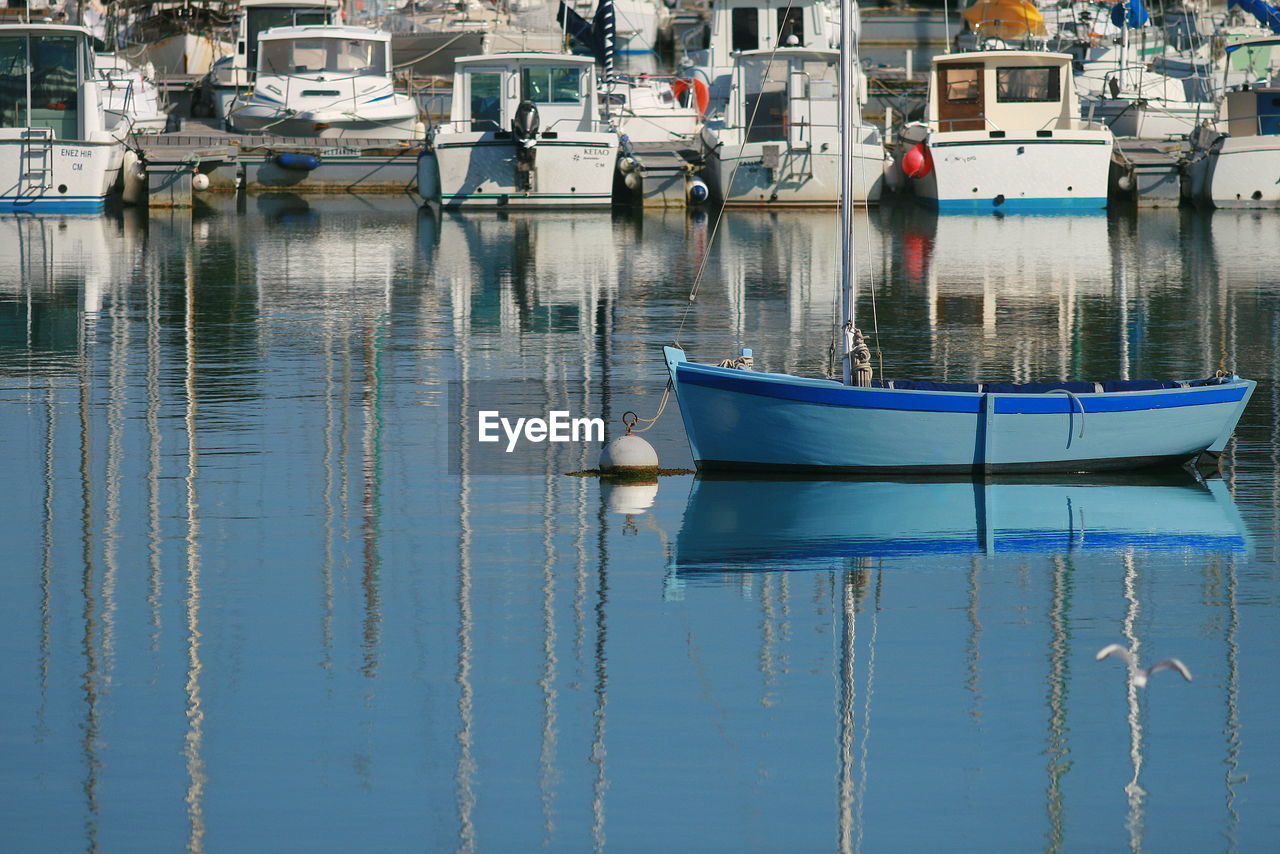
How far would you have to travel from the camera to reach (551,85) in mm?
37844

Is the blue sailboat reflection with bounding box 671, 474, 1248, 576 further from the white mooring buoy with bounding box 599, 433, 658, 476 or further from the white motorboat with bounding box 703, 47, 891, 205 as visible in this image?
the white motorboat with bounding box 703, 47, 891, 205

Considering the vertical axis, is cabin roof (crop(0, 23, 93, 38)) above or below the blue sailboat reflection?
above

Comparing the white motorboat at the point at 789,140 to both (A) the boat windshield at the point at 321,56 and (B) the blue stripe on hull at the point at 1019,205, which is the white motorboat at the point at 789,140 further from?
(A) the boat windshield at the point at 321,56

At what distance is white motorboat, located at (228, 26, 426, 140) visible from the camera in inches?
Answer: 1649

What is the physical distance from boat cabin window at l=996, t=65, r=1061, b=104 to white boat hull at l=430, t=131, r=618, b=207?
8.04 metres

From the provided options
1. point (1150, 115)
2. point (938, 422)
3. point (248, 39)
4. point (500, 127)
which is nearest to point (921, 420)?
point (938, 422)

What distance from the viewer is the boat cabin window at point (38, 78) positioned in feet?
112

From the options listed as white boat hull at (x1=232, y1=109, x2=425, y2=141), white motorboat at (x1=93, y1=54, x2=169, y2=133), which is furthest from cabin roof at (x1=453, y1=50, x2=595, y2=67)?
white motorboat at (x1=93, y1=54, x2=169, y2=133)

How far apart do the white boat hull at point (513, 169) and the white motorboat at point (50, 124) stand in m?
6.27

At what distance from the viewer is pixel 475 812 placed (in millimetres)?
8211

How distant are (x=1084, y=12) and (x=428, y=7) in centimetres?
1746

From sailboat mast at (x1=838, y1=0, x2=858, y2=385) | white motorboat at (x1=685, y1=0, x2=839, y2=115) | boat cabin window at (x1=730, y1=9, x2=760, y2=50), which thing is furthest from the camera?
boat cabin window at (x1=730, y1=9, x2=760, y2=50)

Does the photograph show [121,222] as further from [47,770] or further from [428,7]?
[47,770]

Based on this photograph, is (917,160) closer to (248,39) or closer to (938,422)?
(248,39)
